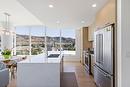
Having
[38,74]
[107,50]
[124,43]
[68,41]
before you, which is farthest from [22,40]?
[124,43]

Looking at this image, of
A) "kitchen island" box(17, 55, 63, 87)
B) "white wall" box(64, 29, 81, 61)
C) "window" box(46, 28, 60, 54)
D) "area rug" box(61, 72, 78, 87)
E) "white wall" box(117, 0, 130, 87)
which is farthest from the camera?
"window" box(46, 28, 60, 54)

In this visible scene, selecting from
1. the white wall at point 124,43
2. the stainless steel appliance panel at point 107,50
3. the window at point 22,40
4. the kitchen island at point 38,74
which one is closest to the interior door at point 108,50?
the stainless steel appliance panel at point 107,50

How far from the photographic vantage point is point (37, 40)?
13977mm

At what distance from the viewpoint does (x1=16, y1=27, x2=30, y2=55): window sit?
45.8 feet

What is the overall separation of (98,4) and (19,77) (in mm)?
2720

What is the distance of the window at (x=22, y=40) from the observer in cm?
1395

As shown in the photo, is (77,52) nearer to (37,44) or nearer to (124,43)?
(37,44)

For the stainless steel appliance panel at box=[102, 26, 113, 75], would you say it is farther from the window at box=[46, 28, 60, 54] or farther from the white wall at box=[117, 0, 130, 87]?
the window at box=[46, 28, 60, 54]

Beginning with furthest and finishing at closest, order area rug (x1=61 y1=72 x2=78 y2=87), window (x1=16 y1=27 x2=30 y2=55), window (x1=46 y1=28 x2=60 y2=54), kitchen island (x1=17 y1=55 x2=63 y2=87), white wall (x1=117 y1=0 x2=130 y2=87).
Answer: window (x1=46 y1=28 x2=60 y2=54) < window (x1=16 y1=27 x2=30 y2=55) < area rug (x1=61 y1=72 x2=78 y2=87) < kitchen island (x1=17 y1=55 x2=63 y2=87) < white wall (x1=117 y1=0 x2=130 y2=87)

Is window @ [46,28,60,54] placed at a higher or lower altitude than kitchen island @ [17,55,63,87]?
higher

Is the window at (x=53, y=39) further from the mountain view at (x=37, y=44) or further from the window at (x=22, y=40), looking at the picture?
the window at (x=22, y=40)

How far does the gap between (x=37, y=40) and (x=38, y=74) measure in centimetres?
981

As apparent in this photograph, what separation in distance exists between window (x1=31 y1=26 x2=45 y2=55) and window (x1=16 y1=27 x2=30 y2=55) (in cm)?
38

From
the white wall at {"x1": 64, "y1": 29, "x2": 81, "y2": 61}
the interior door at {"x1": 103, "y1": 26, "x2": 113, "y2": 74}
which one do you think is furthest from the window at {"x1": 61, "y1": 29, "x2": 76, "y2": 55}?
the interior door at {"x1": 103, "y1": 26, "x2": 113, "y2": 74}
